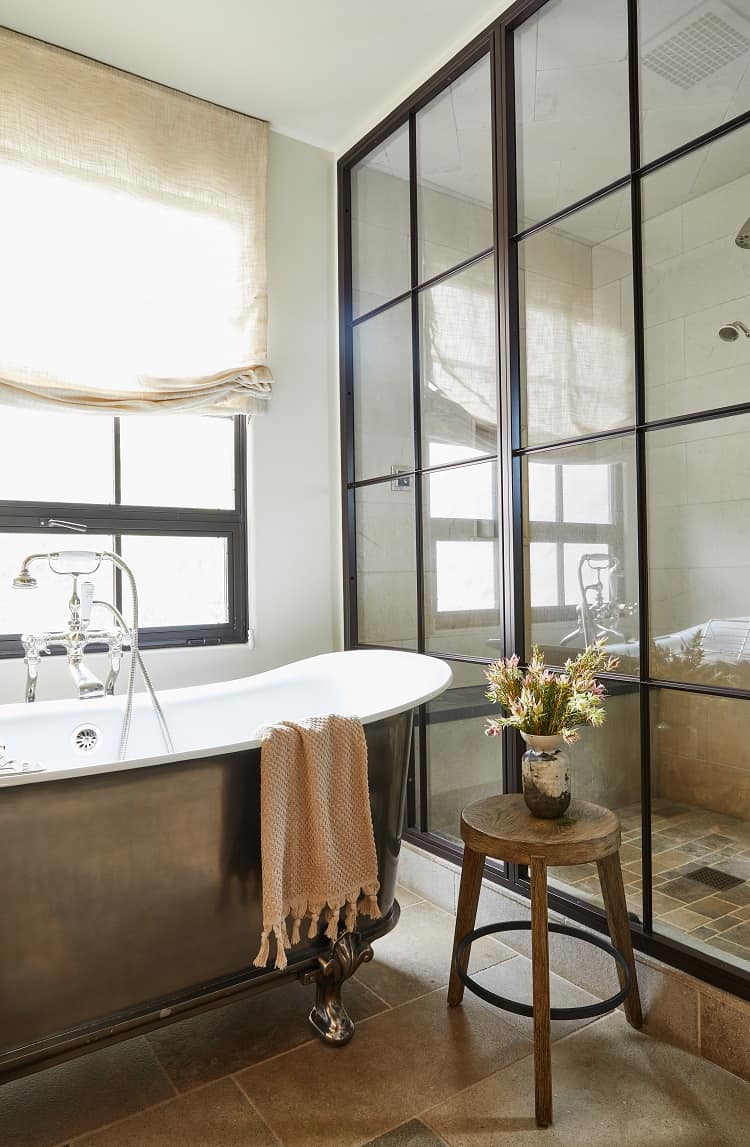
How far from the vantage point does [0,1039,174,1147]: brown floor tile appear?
1484 mm

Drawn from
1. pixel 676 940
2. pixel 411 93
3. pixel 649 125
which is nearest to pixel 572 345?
pixel 649 125

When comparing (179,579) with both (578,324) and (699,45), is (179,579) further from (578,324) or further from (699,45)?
(699,45)

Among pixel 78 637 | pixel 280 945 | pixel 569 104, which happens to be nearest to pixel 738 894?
pixel 280 945

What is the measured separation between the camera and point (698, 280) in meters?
1.72

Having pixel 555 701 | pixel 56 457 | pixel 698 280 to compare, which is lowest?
pixel 555 701

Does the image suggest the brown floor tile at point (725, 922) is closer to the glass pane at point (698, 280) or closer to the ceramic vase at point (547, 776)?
the ceramic vase at point (547, 776)

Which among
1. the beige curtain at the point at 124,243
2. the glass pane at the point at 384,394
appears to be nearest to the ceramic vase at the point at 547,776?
the glass pane at the point at 384,394

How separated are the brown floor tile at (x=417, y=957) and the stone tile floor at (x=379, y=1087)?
0.05 m

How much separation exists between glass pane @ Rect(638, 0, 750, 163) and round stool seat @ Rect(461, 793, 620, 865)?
1559 mm

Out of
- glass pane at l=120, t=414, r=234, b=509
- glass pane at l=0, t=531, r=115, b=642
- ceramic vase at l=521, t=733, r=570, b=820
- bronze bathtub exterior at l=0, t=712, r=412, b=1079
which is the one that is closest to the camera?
bronze bathtub exterior at l=0, t=712, r=412, b=1079

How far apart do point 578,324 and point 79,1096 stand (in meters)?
2.13

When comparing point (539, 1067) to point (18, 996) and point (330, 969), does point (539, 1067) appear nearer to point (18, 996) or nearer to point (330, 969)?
point (330, 969)

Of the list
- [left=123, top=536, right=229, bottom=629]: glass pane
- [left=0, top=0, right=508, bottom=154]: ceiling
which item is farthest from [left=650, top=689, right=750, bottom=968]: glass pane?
[left=0, top=0, right=508, bottom=154]: ceiling

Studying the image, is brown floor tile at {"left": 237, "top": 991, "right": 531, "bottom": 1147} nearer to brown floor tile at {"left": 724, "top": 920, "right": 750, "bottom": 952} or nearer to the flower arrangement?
brown floor tile at {"left": 724, "top": 920, "right": 750, "bottom": 952}
